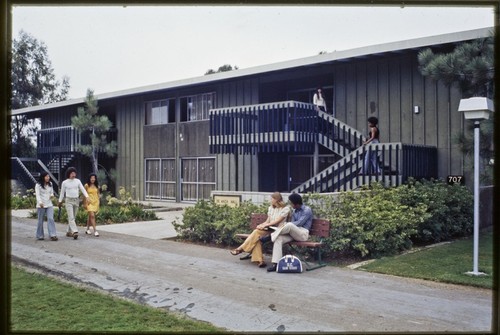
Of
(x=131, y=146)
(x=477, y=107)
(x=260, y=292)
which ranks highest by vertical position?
(x=131, y=146)

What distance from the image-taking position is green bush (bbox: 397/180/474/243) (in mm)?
10695

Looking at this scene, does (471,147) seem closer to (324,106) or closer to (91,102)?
(324,106)

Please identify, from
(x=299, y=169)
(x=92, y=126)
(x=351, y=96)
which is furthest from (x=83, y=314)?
(x=92, y=126)

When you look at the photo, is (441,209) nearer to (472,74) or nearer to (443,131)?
(472,74)

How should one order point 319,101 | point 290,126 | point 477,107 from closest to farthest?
point 477,107 → point 290,126 → point 319,101

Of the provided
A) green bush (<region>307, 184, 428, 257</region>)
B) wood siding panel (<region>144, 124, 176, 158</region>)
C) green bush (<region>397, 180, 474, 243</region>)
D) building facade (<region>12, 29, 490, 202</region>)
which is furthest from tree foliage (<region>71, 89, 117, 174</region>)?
green bush (<region>397, 180, 474, 243</region>)

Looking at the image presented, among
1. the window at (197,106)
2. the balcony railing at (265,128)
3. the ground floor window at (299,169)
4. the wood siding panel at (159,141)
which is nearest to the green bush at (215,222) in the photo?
the balcony railing at (265,128)

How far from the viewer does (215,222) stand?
35.5 feet

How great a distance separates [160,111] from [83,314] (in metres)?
18.9

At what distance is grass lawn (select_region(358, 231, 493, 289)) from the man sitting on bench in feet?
3.95

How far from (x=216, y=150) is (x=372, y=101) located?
5831 mm

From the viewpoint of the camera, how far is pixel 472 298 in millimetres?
6293

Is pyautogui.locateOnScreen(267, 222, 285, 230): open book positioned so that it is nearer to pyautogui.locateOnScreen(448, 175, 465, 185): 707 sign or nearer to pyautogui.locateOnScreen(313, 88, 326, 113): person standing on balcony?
pyautogui.locateOnScreen(448, 175, 465, 185): 707 sign

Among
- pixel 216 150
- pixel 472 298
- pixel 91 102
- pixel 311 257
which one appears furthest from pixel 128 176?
pixel 472 298
